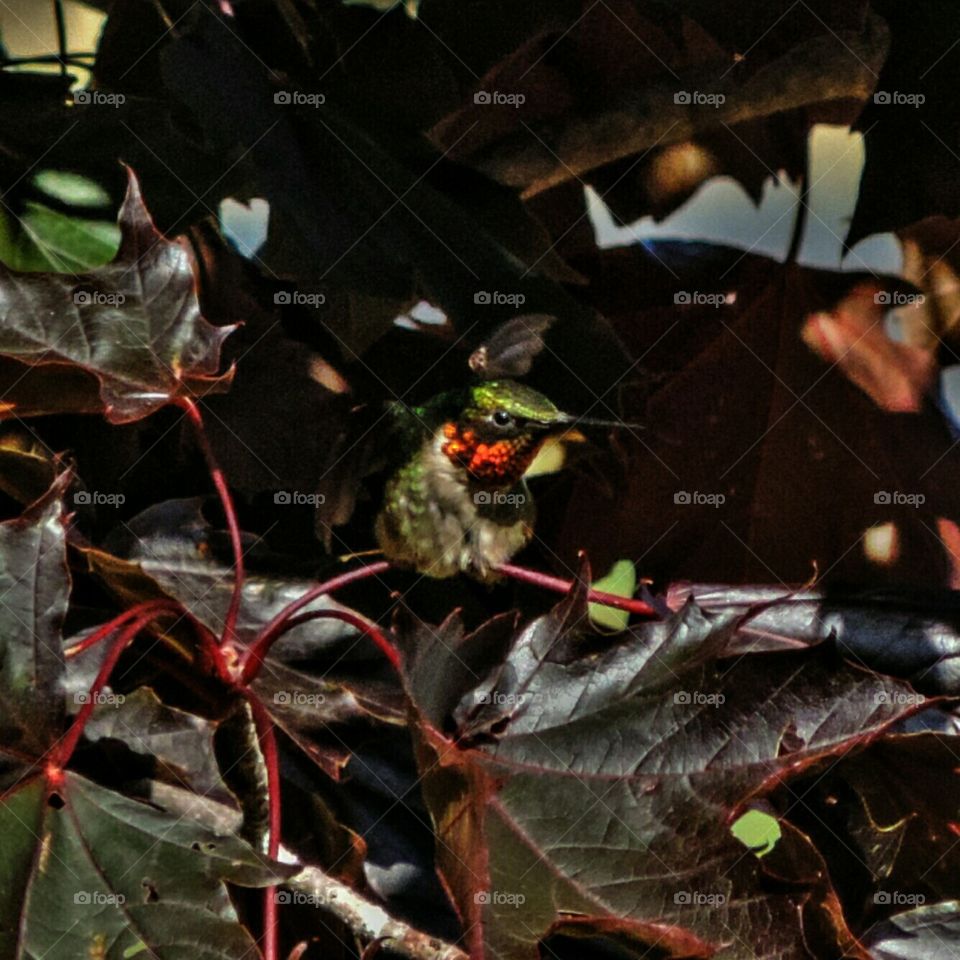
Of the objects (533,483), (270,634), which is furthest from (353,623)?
(533,483)

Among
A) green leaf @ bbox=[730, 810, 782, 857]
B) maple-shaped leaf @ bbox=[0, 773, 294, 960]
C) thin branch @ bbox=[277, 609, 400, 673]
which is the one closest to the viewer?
maple-shaped leaf @ bbox=[0, 773, 294, 960]

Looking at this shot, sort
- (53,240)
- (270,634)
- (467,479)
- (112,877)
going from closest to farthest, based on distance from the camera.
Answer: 1. (112,877)
2. (270,634)
3. (53,240)
4. (467,479)

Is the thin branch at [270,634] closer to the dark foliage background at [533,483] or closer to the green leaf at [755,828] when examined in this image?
the dark foliage background at [533,483]

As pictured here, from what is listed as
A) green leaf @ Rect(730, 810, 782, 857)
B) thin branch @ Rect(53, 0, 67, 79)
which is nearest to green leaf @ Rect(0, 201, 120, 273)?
thin branch @ Rect(53, 0, 67, 79)

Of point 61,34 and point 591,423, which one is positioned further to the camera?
point 61,34

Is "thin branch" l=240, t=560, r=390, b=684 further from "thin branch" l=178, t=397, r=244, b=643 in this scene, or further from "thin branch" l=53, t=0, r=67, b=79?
"thin branch" l=53, t=0, r=67, b=79

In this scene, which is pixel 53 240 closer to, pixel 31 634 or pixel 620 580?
pixel 31 634

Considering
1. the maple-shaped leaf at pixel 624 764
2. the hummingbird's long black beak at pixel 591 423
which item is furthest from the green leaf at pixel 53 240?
the maple-shaped leaf at pixel 624 764
